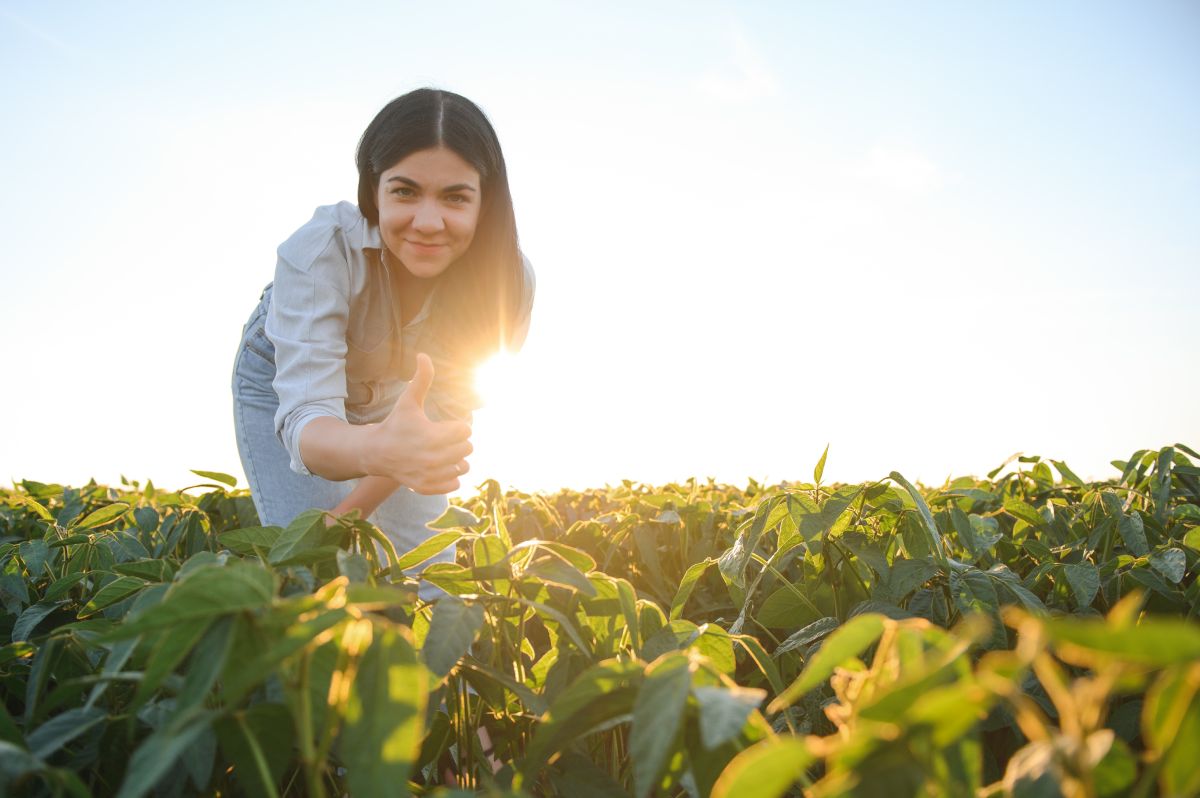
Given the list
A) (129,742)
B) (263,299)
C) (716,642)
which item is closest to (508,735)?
(716,642)

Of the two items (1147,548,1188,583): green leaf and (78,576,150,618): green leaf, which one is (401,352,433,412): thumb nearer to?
(78,576,150,618): green leaf

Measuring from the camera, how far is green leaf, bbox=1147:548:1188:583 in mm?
1464

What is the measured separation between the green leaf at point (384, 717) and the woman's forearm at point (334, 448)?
1.33m

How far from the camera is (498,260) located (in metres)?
3.34

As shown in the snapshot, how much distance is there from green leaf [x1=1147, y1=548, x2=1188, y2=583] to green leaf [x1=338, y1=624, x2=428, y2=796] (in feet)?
4.51

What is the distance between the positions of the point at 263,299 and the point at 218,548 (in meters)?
1.31

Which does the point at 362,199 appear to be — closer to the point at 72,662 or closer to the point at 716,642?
the point at 72,662

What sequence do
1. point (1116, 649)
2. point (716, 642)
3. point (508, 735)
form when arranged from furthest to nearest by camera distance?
point (508, 735)
point (716, 642)
point (1116, 649)

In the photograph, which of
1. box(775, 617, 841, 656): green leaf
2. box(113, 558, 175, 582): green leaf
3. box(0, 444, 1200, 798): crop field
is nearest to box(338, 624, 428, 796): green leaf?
box(0, 444, 1200, 798): crop field

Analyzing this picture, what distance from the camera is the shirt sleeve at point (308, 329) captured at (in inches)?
102

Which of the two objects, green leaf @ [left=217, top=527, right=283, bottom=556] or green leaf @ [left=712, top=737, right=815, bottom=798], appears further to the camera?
green leaf @ [left=217, top=527, right=283, bottom=556]

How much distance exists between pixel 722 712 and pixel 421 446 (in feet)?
3.99

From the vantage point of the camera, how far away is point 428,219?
2.87 m

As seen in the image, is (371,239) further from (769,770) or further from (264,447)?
(769,770)
